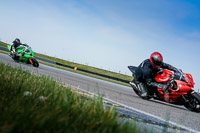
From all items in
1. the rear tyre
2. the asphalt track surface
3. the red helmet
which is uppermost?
the red helmet

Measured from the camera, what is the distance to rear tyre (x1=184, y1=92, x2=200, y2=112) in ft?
26.2

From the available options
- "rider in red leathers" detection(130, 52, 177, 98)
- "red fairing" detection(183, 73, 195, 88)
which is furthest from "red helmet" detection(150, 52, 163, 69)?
"red fairing" detection(183, 73, 195, 88)

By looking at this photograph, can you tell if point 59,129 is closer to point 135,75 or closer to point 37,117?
point 37,117

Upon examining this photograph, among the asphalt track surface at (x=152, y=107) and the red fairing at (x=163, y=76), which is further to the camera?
the red fairing at (x=163, y=76)

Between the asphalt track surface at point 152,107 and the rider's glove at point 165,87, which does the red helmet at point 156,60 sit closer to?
the rider's glove at point 165,87

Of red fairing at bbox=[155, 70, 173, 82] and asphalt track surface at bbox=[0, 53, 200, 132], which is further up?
red fairing at bbox=[155, 70, 173, 82]

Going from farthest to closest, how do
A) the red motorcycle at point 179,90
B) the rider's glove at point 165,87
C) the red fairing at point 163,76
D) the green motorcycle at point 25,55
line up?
A: the green motorcycle at point 25,55, the red fairing at point 163,76, the rider's glove at point 165,87, the red motorcycle at point 179,90

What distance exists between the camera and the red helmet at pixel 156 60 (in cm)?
880

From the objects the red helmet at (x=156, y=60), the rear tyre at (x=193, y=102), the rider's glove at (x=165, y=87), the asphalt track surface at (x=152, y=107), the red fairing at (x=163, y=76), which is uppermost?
the red helmet at (x=156, y=60)

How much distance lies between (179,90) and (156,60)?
1251mm

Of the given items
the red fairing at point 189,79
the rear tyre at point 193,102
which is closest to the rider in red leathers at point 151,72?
the red fairing at point 189,79

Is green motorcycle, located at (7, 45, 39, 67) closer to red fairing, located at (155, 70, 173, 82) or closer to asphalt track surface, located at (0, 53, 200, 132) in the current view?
asphalt track surface, located at (0, 53, 200, 132)

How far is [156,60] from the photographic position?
880 cm

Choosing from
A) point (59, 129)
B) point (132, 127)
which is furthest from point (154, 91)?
point (59, 129)
